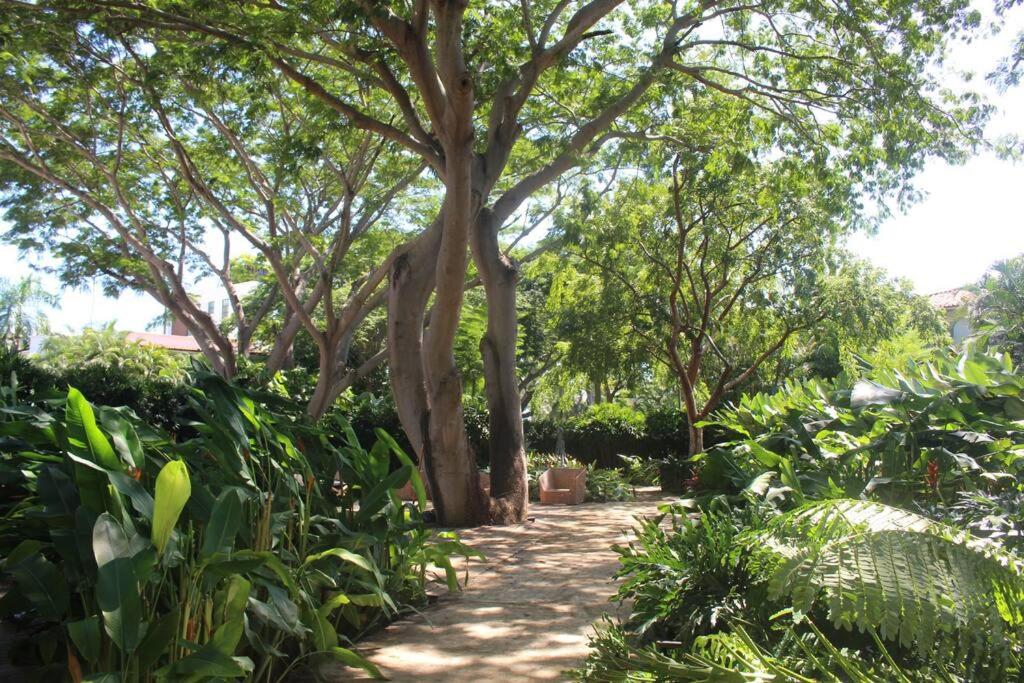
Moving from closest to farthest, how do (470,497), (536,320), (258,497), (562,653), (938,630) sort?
(938,630) → (258,497) → (562,653) → (470,497) → (536,320)

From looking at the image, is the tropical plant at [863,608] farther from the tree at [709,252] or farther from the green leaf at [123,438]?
the tree at [709,252]

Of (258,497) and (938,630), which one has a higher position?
(258,497)

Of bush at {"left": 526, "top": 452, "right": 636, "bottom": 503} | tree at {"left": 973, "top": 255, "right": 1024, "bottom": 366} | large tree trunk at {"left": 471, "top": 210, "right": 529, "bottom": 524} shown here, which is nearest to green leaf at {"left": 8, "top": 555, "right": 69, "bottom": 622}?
large tree trunk at {"left": 471, "top": 210, "right": 529, "bottom": 524}

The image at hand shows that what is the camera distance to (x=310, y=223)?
1866 centimetres

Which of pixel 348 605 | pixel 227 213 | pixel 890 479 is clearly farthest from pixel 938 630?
pixel 227 213

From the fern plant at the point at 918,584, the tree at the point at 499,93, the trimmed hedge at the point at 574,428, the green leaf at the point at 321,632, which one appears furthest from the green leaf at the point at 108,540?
the trimmed hedge at the point at 574,428

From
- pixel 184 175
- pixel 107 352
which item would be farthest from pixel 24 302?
pixel 184 175

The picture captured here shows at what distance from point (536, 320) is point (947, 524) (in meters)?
25.7

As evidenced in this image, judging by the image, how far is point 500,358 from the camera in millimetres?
11508

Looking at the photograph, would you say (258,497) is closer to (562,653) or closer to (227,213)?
(562,653)

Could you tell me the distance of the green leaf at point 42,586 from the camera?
3.22 metres

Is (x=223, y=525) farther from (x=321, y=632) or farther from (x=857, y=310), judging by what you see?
(x=857, y=310)

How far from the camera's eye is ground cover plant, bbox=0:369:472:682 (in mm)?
3094

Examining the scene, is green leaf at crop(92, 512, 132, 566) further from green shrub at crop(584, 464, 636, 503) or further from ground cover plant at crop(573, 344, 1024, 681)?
green shrub at crop(584, 464, 636, 503)
